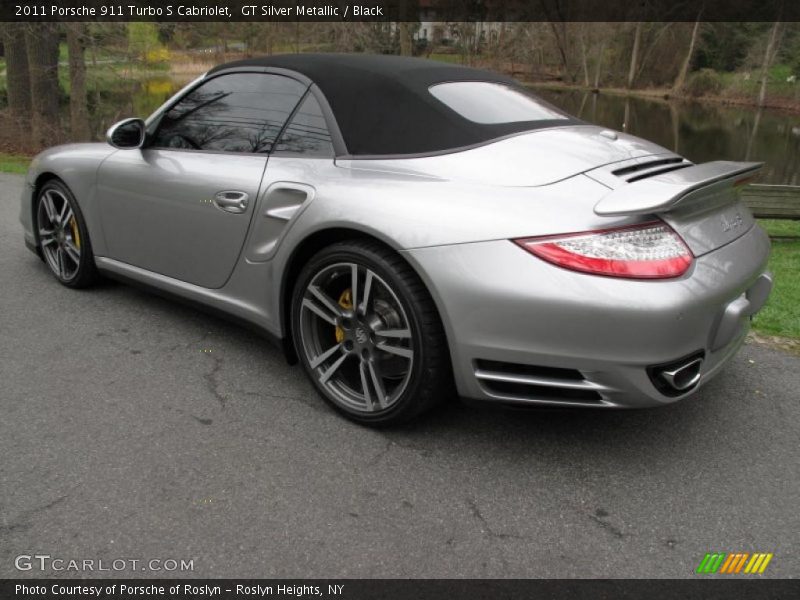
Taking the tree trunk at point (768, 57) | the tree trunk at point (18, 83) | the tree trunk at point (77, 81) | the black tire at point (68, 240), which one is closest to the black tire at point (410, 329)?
the black tire at point (68, 240)

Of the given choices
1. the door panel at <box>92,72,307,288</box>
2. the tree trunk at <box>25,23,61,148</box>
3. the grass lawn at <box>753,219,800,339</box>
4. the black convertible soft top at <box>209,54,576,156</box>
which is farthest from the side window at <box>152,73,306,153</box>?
the tree trunk at <box>25,23,61,148</box>

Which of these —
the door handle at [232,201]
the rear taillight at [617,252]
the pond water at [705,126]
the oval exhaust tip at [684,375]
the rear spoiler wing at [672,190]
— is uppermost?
the rear spoiler wing at [672,190]

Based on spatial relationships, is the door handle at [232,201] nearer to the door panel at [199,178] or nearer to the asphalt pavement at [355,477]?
the door panel at [199,178]

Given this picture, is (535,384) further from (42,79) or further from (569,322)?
(42,79)

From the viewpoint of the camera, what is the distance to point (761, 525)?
2.31 metres

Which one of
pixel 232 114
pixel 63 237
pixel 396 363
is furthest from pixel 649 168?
pixel 63 237

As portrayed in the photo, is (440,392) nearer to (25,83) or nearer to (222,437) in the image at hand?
(222,437)

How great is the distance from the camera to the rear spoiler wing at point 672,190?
228cm

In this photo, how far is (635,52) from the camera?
3981 centimetres

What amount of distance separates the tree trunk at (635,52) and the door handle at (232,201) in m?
40.3

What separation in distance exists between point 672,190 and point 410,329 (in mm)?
1049

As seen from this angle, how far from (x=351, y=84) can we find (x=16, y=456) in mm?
2047

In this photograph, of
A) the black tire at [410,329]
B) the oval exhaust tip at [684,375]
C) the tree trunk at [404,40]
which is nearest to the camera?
the oval exhaust tip at [684,375]
